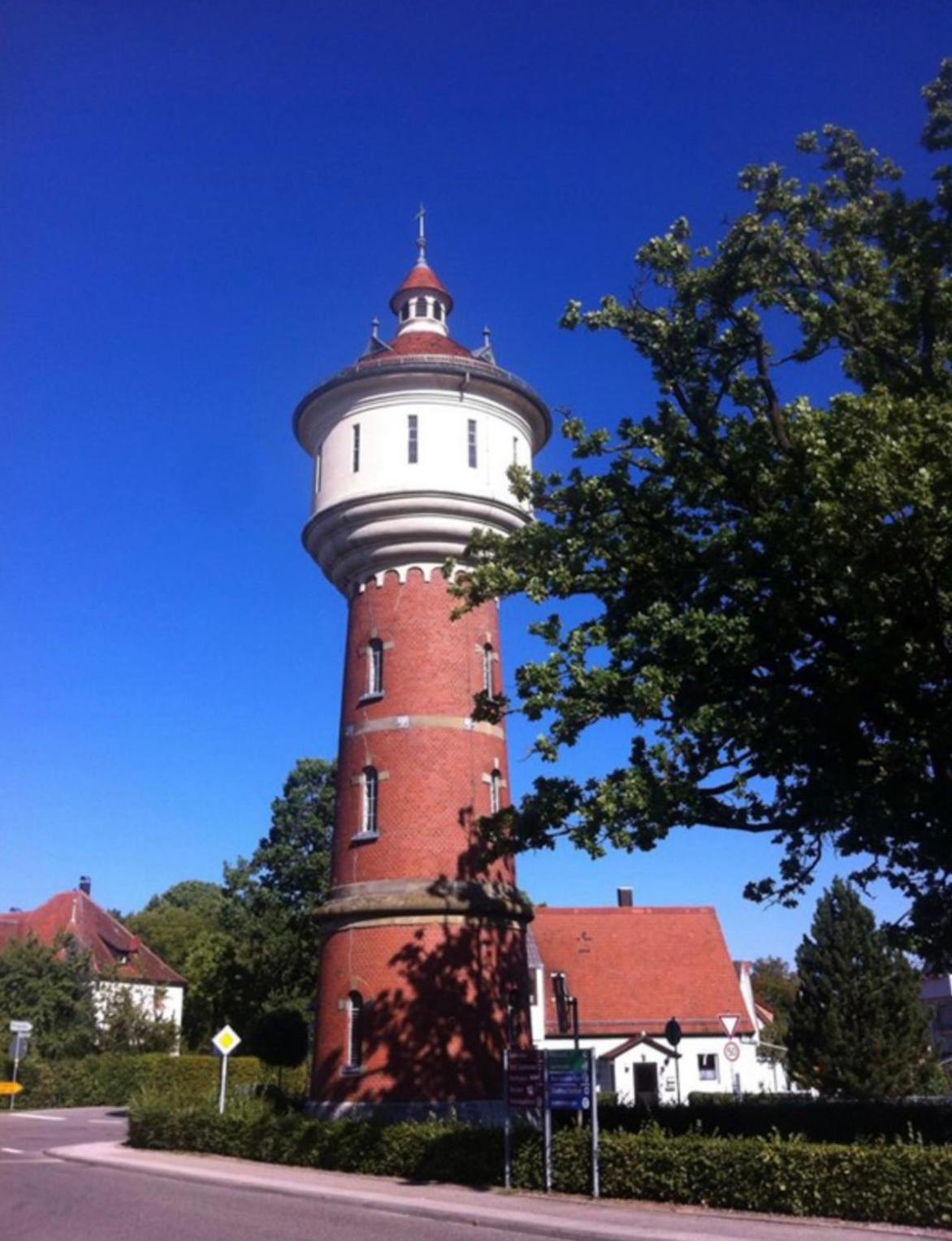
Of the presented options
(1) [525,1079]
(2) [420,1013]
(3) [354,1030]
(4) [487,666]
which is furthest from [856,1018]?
(1) [525,1079]

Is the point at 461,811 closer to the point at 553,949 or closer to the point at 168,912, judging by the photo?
the point at 553,949

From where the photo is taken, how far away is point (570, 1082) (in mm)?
17344

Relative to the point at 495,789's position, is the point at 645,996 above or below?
below

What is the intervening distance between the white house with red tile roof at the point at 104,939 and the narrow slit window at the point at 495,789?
39473 millimetres

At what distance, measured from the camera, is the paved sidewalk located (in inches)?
514

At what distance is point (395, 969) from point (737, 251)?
47.9ft

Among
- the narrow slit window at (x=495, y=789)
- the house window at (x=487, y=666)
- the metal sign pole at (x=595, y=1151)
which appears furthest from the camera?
the house window at (x=487, y=666)

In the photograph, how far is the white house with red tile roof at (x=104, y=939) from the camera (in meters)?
61.5

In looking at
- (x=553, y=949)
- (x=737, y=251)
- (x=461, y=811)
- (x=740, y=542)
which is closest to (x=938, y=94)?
(x=737, y=251)

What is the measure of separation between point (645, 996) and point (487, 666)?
23056 millimetres

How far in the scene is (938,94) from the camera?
17.1 metres

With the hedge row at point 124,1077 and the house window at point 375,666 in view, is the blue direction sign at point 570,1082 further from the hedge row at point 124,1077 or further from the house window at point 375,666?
the hedge row at point 124,1077

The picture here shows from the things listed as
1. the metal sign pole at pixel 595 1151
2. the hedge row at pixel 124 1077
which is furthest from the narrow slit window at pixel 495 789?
the hedge row at pixel 124 1077

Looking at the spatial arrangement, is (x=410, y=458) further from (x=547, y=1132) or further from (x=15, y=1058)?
(x=15, y=1058)
